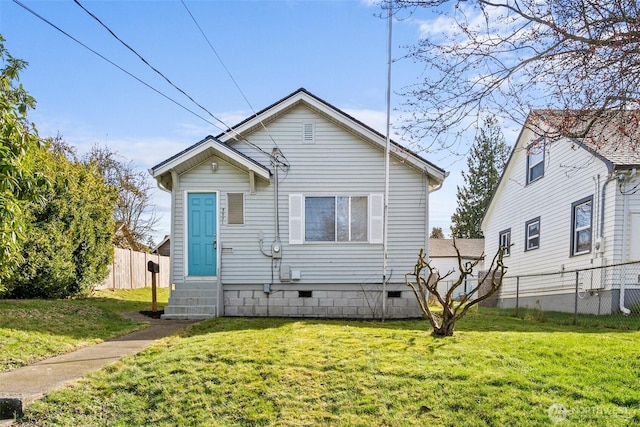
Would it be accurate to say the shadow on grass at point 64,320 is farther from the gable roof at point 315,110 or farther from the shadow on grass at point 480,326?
the gable roof at point 315,110

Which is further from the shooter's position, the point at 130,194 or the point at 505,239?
the point at 130,194

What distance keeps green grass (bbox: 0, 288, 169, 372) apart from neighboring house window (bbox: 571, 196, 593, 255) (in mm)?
11536

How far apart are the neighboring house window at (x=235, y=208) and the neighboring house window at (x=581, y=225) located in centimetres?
924

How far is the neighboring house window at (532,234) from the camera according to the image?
14984mm

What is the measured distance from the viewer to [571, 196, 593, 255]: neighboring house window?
1198 cm

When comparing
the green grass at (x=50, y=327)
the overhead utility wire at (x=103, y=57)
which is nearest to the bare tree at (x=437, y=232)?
the green grass at (x=50, y=327)

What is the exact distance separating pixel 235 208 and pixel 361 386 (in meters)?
6.79

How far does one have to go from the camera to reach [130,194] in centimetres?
2825

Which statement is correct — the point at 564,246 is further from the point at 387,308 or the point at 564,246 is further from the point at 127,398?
the point at 127,398

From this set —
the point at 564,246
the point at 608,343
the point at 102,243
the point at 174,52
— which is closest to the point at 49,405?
the point at 174,52

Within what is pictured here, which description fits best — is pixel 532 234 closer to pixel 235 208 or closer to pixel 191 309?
pixel 235 208

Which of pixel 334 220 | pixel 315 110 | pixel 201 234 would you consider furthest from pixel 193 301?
pixel 315 110

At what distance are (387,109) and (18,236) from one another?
7.06 meters

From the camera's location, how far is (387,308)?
10867 millimetres
